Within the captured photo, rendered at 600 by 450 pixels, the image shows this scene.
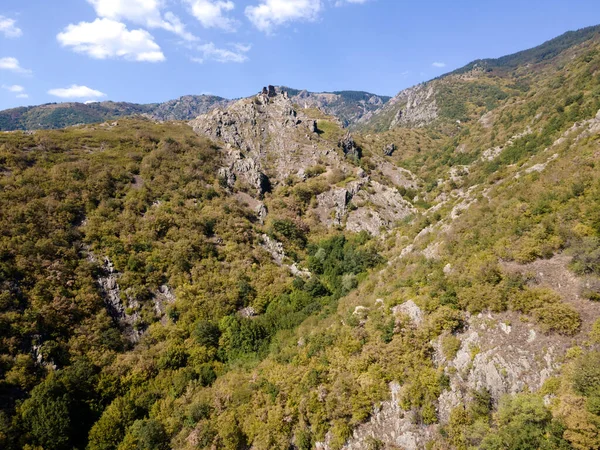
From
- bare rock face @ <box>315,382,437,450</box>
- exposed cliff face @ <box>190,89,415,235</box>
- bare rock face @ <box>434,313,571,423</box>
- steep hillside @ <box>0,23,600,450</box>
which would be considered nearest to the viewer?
bare rock face @ <box>434,313,571,423</box>

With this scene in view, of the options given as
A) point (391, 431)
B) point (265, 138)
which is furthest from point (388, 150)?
point (391, 431)

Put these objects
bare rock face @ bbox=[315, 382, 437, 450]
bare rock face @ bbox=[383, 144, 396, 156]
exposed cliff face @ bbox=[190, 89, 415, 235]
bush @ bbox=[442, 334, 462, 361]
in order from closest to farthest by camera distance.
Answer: bare rock face @ bbox=[315, 382, 437, 450], bush @ bbox=[442, 334, 462, 361], exposed cliff face @ bbox=[190, 89, 415, 235], bare rock face @ bbox=[383, 144, 396, 156]

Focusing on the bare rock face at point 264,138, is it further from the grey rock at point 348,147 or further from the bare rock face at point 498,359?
the bare rock face at point 498,359

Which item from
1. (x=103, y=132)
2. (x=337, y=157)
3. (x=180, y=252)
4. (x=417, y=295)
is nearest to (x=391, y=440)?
(x=417, y=295)

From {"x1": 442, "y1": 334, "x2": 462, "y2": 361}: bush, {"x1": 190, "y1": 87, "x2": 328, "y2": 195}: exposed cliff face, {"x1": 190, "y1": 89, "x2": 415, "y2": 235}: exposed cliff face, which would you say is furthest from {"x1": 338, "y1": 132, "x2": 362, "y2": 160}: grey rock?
{"x1": 442, "y1": 334, "x2": 462, "y2": 361}: bush

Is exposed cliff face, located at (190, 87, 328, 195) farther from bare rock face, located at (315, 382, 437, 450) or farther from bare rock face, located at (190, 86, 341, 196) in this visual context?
bare rock face, located at (315, 382, 437, 450)

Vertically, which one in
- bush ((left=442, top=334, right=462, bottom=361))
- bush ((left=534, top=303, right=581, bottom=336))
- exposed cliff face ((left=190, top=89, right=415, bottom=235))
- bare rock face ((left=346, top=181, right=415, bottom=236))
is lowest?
bush ((left=442, top=334, right=462, bottom=361))

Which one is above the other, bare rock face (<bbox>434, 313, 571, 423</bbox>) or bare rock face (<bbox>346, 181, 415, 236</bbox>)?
bare rock face (<bbox>346, 181, 415, 236</bbox>)

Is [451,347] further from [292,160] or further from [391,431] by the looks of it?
[292,160]
